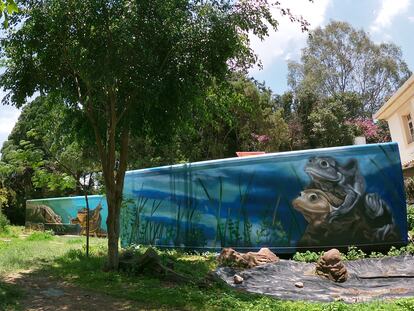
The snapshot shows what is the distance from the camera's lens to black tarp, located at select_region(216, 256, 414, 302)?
8672mm

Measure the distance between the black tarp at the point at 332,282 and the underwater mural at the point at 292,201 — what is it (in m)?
1.38

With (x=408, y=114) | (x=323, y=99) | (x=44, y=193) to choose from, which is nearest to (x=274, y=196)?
(x=408, y=114)

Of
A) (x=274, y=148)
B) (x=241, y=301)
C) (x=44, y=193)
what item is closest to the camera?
(x=241, y=301)

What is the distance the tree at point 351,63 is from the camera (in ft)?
128

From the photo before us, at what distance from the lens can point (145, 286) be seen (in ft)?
28.6

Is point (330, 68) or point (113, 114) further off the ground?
point (330, 68)

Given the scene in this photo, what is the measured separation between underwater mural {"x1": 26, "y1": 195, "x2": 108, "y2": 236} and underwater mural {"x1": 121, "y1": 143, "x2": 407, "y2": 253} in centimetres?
1032

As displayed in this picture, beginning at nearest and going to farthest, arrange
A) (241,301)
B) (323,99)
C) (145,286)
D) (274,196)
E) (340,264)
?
1. (241,301)
2. (145,286)
3. (340,264)
4. (274,196)
5. (323,99)

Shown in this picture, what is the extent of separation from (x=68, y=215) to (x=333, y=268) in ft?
69.0

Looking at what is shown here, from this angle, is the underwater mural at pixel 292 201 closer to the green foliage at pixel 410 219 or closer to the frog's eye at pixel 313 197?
the frog's eye at pixel 313 197

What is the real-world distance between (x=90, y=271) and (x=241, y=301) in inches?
168

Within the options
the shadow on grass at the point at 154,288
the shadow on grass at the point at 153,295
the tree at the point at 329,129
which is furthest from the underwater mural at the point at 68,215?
the tree at the point at 329,129

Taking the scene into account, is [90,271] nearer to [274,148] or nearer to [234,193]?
[234,193]

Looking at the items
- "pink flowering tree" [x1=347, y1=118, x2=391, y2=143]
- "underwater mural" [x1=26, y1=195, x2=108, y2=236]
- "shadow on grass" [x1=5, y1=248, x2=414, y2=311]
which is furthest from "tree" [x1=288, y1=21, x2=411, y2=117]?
"shadow on grass" [x1=5, y1=248, x2=414, y2=311]
